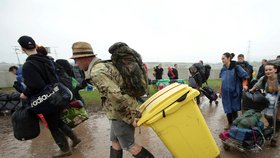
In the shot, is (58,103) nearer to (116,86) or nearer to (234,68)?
(116,86)

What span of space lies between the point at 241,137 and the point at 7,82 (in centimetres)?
1865

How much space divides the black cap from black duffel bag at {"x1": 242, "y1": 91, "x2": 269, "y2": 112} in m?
3.76

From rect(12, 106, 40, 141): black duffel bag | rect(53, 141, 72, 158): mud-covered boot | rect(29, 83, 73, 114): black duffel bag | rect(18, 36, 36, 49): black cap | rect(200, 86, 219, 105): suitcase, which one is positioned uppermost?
rect(18, 36, 36, 49): black cap

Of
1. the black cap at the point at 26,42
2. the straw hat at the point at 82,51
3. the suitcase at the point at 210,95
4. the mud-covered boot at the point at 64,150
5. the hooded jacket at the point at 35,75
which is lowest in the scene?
the suitcase at the point at 210,95

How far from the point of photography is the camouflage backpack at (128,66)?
7.86 feet

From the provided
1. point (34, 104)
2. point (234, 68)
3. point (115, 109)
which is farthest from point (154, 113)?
point (234, 68)

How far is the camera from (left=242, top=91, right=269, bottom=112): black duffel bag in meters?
3.94

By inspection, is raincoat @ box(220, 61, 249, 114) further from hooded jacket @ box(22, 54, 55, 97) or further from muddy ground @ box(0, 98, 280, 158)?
hooded jacket @ box(22, 54, 55, 97)

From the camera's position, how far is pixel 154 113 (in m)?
2.46

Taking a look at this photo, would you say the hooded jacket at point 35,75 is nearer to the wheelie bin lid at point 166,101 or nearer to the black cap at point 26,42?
the black cap at point 26,42

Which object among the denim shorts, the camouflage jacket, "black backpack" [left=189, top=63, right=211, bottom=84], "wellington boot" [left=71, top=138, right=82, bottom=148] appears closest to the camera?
the camouflage jacket

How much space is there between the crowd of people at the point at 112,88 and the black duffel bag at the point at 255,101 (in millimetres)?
136

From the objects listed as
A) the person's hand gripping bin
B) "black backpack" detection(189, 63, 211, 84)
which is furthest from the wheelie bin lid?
"black backpack" detection(189, 63, 211, 84)

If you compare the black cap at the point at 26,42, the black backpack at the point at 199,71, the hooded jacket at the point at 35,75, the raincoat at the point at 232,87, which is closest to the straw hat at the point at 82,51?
the hooded jacket at the point at 35,75
